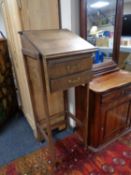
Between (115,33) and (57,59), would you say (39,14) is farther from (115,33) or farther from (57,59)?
(115,33)

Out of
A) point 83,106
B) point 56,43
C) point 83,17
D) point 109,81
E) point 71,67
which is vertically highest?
point 83,17

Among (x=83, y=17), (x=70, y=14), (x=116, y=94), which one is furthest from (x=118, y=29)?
(x=116, y=94)

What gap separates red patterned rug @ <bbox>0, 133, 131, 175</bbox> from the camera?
1.50 m

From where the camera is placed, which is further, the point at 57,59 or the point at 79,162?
the point at 79,162

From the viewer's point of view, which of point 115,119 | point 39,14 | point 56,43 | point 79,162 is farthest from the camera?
point 115,119

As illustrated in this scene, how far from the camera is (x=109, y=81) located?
1.58 metres

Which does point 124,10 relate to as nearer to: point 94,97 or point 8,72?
point 94,97

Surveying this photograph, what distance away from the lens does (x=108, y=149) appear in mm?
1751

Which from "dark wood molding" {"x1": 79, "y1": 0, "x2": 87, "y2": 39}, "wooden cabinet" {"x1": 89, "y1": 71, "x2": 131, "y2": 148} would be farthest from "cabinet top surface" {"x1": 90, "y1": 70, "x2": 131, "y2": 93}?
"dark wood molding" {"x1": 79, "y1": 0, "x2": 87, "y2": 39}

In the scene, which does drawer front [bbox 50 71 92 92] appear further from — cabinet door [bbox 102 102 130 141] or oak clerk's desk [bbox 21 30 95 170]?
cabinet door [bbox 102 102 130 141]

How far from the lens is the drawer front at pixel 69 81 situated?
3.81ft

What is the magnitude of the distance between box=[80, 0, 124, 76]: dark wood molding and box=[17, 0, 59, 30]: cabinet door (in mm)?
281

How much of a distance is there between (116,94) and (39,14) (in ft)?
3.81

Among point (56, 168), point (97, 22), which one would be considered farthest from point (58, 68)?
point (56, 168)
